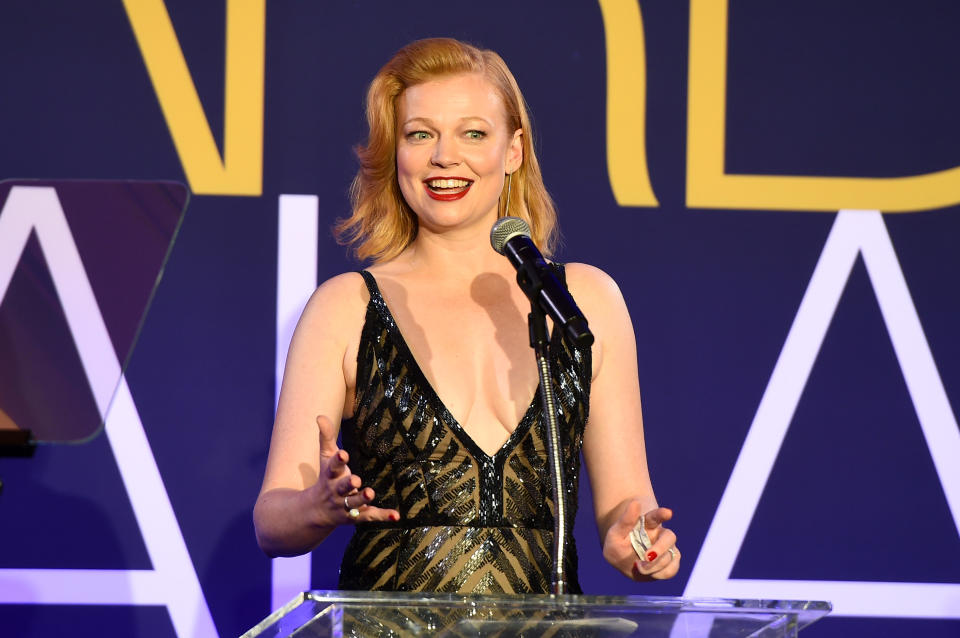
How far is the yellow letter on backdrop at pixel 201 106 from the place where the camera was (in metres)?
3.10

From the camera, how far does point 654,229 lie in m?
3.16

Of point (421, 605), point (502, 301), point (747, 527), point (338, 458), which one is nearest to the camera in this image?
point (421, 605)

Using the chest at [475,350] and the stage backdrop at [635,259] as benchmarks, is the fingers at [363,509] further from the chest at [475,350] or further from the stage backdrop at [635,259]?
the stage backdrop at [635,259]

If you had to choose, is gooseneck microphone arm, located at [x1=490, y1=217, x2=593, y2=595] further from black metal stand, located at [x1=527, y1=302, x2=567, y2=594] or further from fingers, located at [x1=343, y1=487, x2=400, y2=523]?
fingers, located at [x1=343, y1=487, x2=400, y2=523]

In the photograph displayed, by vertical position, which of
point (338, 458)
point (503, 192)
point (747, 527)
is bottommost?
point (338, 458)

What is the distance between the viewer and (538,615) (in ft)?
4.17

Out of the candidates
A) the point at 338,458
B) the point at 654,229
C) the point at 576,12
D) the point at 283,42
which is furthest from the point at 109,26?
the point at 338,458

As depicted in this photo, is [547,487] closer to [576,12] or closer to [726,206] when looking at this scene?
[726,206]

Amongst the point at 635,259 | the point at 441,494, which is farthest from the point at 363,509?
the point at 635,259

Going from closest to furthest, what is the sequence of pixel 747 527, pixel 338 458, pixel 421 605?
pixel 421 605
pixel 338 458
pixel 747 527

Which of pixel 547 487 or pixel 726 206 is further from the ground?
pixel 726 206

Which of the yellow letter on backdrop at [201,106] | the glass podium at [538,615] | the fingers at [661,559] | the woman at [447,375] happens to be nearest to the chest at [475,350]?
the woman at [447,375]

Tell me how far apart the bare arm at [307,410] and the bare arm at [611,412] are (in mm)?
433

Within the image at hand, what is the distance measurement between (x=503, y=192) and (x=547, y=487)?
24.3 inches
